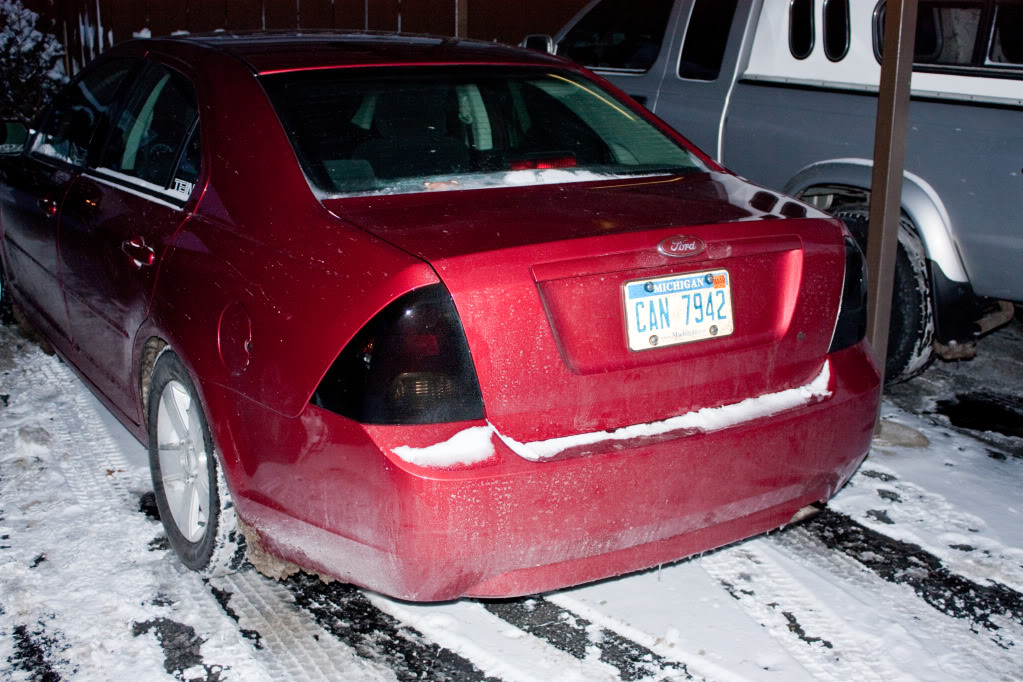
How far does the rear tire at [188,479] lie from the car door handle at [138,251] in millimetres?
295

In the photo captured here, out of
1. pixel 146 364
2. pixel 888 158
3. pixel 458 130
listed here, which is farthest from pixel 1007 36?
pixel 146 364

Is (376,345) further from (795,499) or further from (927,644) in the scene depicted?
(927,644)

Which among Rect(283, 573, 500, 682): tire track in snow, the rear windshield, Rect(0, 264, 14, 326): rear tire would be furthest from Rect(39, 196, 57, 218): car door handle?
Rect(0, 264, 14, 326): rear tire

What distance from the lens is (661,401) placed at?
8.25 feet

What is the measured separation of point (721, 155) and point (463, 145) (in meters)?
2.60

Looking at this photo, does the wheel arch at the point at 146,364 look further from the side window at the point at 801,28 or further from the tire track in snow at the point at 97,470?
the side window at the point at 801,28

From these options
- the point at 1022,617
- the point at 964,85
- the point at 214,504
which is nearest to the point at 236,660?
the point at 214,504

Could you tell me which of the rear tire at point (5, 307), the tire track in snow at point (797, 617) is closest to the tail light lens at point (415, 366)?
the tire track in snow at point (797, 617)

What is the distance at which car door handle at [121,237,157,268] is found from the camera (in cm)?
311

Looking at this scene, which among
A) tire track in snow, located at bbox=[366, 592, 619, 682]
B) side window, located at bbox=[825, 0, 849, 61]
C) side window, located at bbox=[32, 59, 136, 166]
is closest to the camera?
tire track in snow, located at bbox=[366, 592, 619, 682]

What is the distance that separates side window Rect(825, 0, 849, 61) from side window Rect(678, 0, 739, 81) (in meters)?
0.60

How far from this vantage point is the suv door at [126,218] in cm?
314

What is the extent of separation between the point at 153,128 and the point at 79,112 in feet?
2.91

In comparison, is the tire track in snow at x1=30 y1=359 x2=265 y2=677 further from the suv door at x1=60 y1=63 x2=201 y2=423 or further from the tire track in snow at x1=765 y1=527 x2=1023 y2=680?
Answer: the tire track in snow at x1=765 y1=527 x2=1023 y2=680
